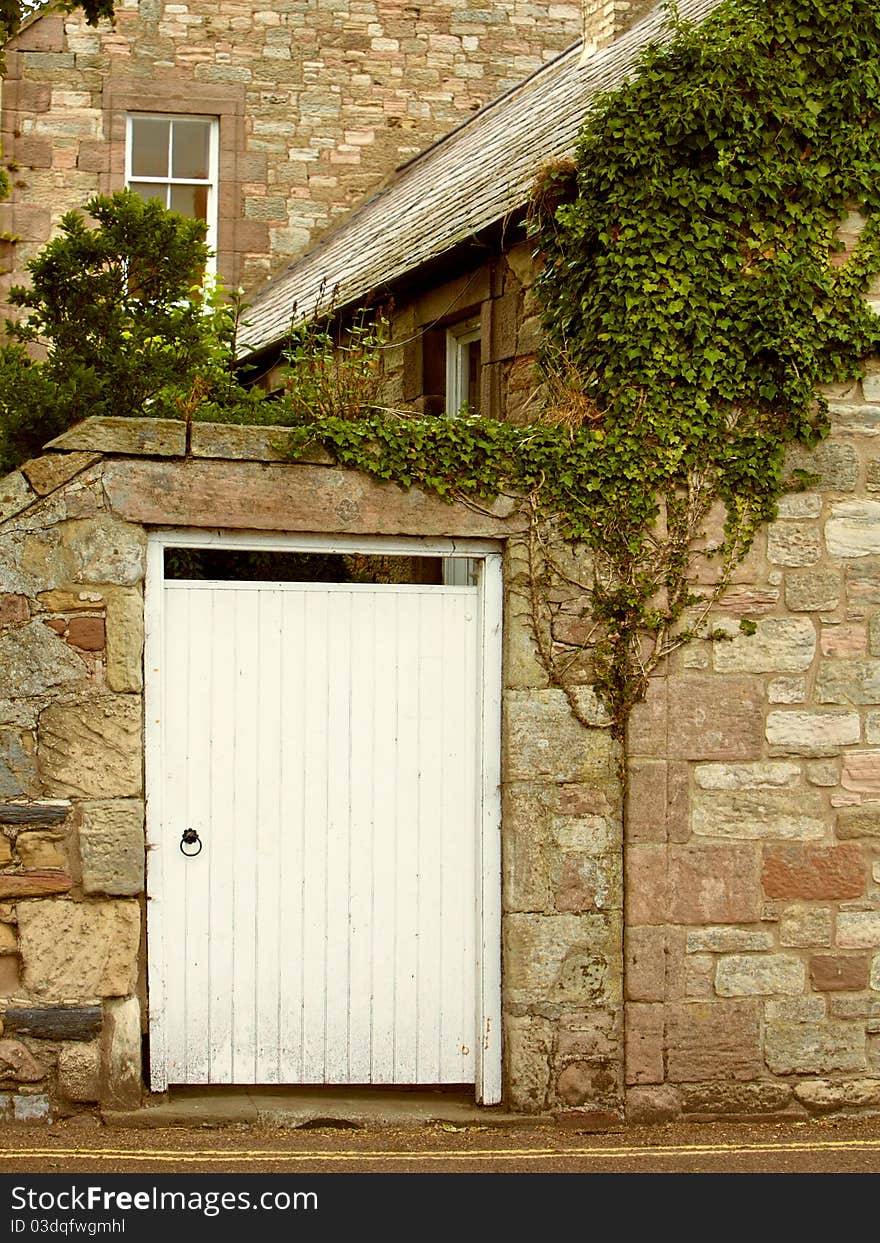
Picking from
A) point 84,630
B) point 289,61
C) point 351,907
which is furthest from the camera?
point 289,61

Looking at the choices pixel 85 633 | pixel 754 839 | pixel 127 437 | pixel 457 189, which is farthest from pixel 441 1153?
pixel 457 189

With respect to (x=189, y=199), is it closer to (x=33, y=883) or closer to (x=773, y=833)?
(x=33, y=883)

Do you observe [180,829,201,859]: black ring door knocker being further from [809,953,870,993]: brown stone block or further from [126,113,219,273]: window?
[126,113,219,273]: window

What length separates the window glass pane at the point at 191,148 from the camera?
48.7 feet

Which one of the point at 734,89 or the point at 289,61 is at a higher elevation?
the point at 289,61

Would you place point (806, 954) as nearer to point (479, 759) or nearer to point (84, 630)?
point (479, 759)

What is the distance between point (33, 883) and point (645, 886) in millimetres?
2476

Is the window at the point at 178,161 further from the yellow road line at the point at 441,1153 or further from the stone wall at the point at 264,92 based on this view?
the yellow road line at the point at 441,1153

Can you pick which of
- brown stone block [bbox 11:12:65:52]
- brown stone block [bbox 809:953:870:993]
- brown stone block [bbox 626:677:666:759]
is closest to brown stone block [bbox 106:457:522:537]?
brown stone block [bbox 626:677:666:759]

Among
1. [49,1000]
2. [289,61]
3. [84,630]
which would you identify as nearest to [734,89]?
[84,630]

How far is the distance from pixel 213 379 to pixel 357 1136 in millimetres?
3608

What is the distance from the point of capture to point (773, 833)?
21.8ft

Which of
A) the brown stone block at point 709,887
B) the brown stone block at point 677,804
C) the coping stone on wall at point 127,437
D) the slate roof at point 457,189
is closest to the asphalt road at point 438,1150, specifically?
the brown stone block at point 709,887

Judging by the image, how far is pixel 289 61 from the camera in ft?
48.8
